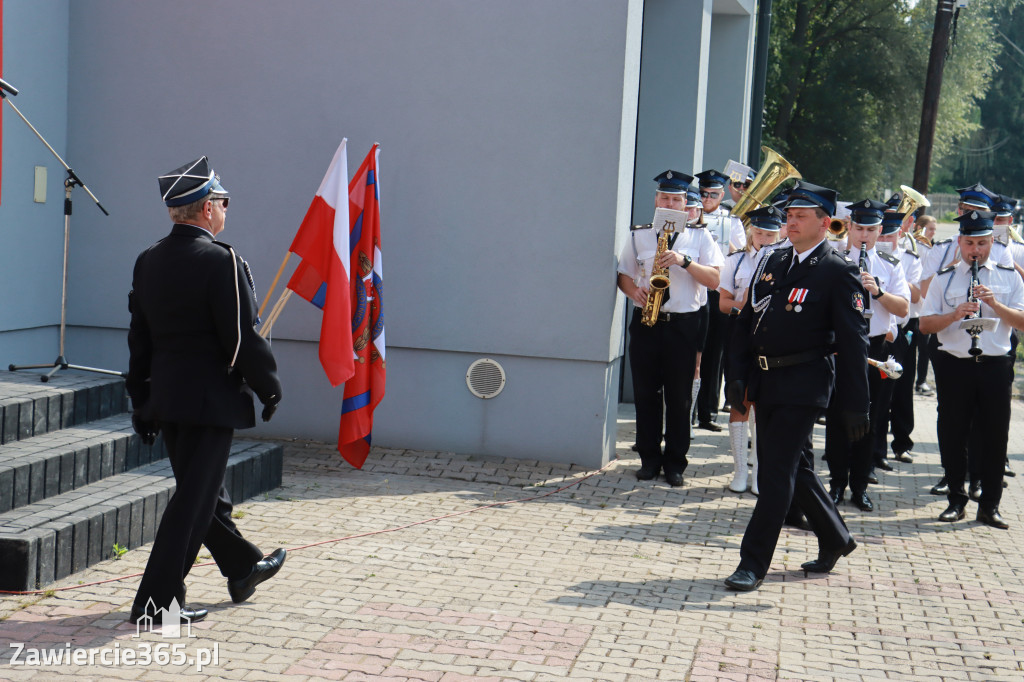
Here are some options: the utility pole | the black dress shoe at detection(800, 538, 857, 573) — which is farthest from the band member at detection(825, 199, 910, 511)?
the utility pole

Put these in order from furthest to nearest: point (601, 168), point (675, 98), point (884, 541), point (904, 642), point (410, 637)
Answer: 1. point (675, 98)
2. point (601, 168)
3. point (884, 541)
4. point (904, 642)
5. point (410, 637)

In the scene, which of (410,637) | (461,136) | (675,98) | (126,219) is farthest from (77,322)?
(675,98)

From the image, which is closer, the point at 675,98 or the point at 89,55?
the point at 89,55

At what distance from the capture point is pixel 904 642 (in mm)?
5348

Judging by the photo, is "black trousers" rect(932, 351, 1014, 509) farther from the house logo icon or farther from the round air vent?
the house logo icon

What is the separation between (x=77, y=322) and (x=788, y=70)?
23527 mm

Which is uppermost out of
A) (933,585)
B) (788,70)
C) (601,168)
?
(788,70)

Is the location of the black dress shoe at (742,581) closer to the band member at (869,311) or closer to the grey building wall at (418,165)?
the band member at (869,311)

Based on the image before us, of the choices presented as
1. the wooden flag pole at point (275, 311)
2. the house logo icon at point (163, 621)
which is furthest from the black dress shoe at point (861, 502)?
the house logo icon at point (163, 621)

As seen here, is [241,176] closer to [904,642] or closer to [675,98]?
[675,98]

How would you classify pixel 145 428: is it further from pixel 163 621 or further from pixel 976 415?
pixel 976 415

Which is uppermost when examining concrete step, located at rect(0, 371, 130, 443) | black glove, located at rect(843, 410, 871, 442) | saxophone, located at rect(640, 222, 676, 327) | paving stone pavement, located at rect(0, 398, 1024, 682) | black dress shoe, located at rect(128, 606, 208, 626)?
saxophone, located at rect(640, 222, 676, 327)

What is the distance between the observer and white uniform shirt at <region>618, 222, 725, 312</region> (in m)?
8.69

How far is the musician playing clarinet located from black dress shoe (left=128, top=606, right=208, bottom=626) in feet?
18.0
